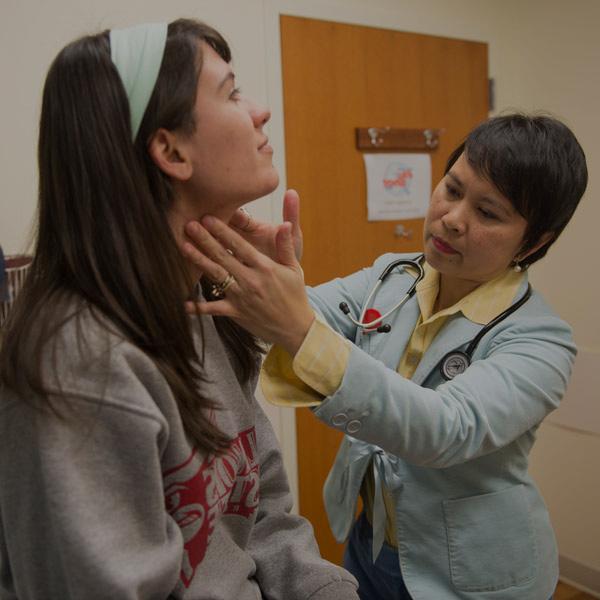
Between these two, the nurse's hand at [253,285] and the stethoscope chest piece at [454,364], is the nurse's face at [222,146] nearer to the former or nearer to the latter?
the nurse's hand at [253,285]

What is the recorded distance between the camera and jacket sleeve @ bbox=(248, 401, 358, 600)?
1.04 metres

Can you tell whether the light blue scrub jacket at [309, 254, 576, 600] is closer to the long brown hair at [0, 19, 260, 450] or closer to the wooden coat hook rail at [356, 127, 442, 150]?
the long brown hair at [0, 19, 260, 450]

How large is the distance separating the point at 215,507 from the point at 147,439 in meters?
0.22

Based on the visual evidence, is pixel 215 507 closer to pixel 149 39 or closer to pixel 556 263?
pixel 149 39

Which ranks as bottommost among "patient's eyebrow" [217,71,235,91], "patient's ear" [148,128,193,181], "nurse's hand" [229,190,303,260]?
"nurse's hand" [229,190,303,260]

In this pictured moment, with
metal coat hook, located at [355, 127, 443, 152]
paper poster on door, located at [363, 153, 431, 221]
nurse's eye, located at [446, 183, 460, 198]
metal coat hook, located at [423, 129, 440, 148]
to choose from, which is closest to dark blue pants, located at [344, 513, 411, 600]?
nurse's eye, located at [446, 183, 460, 198]

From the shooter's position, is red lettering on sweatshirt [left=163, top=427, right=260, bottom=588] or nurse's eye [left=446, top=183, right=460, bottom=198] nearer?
red lettering on sweatshirt [left=163, top=427, right=260, bottom=588]

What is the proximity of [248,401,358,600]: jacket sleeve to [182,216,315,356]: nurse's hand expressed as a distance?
31cm

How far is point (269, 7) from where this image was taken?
215 cm

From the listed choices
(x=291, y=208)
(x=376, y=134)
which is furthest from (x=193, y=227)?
(x=376, y=134)

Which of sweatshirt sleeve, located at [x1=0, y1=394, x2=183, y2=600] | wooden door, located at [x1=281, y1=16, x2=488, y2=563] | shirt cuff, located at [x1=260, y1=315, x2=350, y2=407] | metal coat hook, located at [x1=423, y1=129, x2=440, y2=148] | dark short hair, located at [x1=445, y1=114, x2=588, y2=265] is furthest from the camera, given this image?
metal coat hook, located at [x1=423, y1=129, x2=440, y2=148]

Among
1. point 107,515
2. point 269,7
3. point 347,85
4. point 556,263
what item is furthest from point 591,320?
point 107,515

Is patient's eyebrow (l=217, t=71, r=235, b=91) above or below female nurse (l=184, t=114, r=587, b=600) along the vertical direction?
above

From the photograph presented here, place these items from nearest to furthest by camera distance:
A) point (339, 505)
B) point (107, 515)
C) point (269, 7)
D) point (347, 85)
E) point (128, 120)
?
point (107, 515)
point (128, 120)
point (339, 505)
point (269, 7)
point (347, 85)
